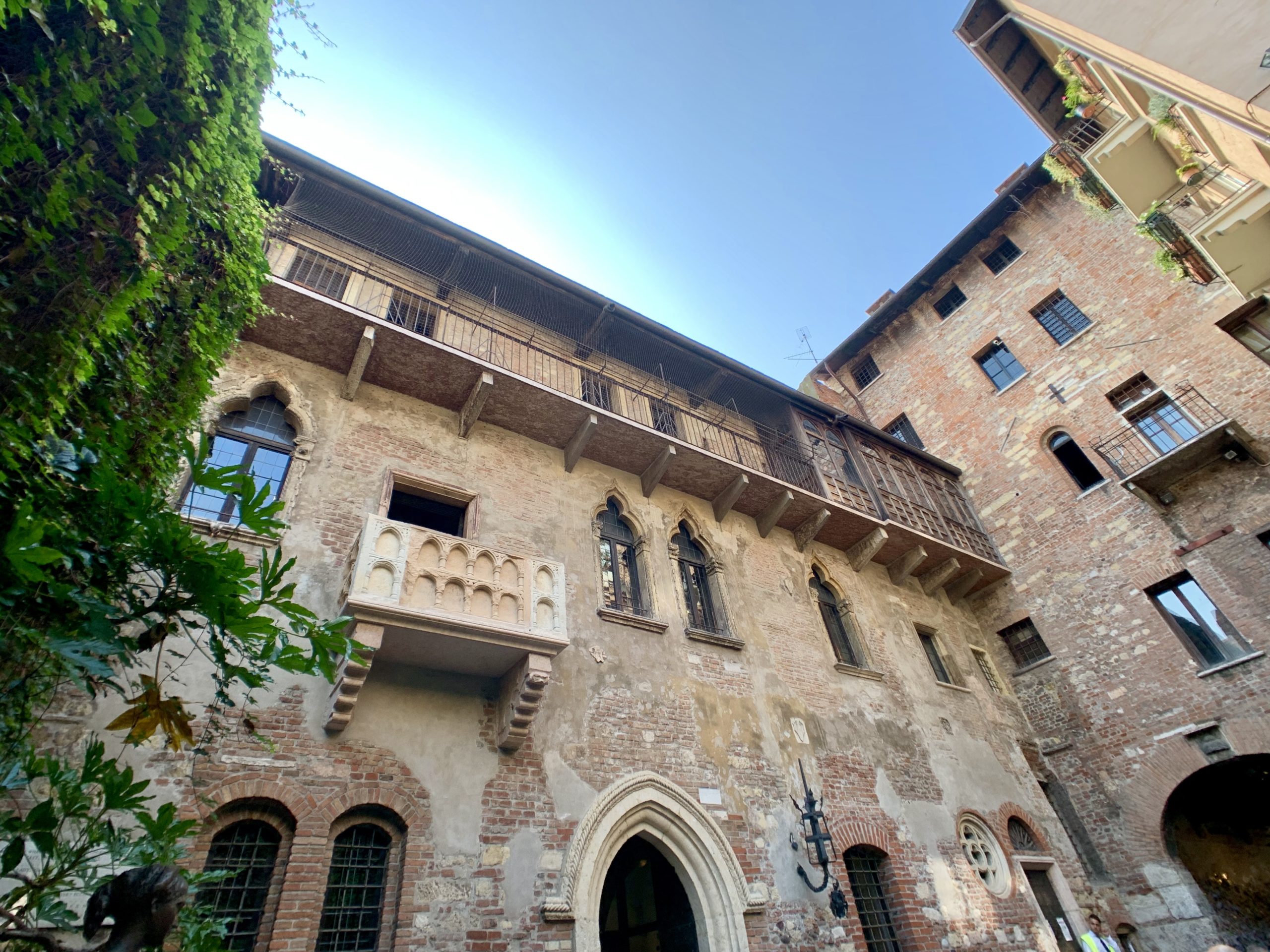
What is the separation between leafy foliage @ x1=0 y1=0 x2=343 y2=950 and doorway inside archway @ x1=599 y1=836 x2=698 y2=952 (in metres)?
5.74

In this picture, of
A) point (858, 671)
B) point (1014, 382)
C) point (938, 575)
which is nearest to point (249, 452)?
point (858, 671)

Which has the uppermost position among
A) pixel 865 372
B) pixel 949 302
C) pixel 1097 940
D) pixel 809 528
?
pixel 865 372

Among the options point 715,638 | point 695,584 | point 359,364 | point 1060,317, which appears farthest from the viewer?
point 1060,317

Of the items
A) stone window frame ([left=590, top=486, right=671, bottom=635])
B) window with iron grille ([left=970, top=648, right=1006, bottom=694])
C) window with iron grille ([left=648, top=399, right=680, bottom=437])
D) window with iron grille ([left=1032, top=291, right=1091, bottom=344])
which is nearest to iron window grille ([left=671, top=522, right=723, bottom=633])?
stone window frame ([left=590, top=486, right=671, bottom=635])

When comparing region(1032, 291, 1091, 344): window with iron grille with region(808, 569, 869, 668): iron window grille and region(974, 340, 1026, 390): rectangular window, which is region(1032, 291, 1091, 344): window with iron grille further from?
region(808, 569, 869, 668): iron window grille

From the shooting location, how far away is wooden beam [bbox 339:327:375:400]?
8.26m

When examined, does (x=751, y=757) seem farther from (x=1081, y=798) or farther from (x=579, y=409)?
(x=1081, y=798)

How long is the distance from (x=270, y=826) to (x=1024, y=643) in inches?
570

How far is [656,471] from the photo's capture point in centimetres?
1059

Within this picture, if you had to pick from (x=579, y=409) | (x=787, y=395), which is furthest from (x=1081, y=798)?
(x=579, y=409)

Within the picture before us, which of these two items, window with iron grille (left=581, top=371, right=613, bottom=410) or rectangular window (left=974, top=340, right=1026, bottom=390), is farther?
rectangular window (left=974, top=340, right=1026, bottom=390)

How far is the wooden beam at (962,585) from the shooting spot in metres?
14.7

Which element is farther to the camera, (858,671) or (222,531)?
(858,671)

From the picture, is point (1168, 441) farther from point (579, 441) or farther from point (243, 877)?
point (243, 877)
